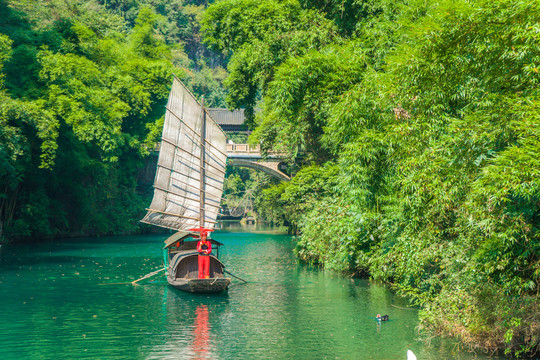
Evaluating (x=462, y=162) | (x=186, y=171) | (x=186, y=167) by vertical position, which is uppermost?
(x=186, y=167)

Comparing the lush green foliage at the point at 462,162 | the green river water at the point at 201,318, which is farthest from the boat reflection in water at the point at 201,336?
the lush green foliage at the point at 462,162

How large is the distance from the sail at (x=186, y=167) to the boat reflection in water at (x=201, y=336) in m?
5.21

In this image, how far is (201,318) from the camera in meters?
13.1

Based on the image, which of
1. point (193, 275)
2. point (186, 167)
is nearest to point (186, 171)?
point (186, 167)

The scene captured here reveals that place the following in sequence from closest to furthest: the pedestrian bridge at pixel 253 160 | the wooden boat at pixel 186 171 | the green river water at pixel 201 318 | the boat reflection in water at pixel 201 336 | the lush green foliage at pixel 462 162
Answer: the lush green foliage at pixel 462 162, the boat reflection in water at pixel 201 336, the green river water at pixel 201 318, the wooden boat at pixel 186 171, the pedestrian bridge at pixel 253 160

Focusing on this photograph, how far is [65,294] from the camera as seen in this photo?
15914 mm

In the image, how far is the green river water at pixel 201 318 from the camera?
33.5 ft

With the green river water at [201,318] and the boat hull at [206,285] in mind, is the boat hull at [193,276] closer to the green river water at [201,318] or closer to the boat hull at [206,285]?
the boat hull at [206,285]

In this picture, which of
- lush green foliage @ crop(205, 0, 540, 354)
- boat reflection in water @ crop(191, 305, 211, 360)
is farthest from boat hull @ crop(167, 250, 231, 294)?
lush green foliage @ crop(205, 0, 540, 354)

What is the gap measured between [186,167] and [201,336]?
8.82m

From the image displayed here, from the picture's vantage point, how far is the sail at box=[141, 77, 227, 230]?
18641 millimetres

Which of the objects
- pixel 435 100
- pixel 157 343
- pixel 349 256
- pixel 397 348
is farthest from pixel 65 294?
pixel 435 100

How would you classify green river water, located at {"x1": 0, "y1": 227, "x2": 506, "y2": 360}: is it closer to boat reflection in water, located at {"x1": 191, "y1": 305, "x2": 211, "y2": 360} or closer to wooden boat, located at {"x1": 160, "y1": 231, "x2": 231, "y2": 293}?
boat reflection in water, located at {"x1": 191, "y1": 305, "x2": 211, "y2": 360}

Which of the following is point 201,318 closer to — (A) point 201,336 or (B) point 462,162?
(A) point 201,336
